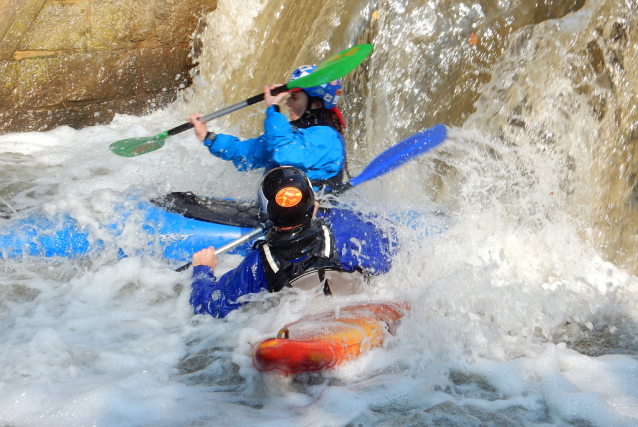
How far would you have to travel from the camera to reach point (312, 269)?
2.39 m

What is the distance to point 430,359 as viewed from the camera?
233cm

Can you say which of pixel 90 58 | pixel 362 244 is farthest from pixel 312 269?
pixel 90 58

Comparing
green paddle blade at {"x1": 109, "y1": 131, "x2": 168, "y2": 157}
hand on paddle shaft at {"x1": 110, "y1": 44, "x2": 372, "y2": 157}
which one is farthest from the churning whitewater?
hand on paddle shaft at {"x1": 110, "y1": 44, "x2": 372, "y2": 157}

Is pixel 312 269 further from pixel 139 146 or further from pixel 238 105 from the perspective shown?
pixel 139 146

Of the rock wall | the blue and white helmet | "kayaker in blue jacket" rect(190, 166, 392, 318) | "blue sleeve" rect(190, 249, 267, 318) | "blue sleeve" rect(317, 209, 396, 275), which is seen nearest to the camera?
"kayaker in blue jacket" rect(190, 166, 392, 318)

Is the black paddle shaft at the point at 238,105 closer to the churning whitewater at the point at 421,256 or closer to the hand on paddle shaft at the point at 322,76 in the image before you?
the hand on paddle shaft at the point at 322,76

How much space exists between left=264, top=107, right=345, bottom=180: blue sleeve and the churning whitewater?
37 cm

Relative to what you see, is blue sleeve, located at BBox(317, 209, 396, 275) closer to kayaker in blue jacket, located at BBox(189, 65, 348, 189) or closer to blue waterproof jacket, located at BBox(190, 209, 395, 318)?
blue waterproof jacket, located at BBox(190, 209, 395, 318)

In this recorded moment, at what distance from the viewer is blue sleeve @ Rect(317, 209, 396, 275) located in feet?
8.76

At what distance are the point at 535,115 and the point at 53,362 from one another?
10.3 ft

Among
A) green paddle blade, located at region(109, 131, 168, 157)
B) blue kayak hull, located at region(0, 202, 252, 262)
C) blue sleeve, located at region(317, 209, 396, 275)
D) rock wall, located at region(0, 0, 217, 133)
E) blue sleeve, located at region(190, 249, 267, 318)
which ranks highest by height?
rock wall, located at region(0, 0, 217, 133)

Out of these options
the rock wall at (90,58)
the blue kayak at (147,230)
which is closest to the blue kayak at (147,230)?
the blue kayak at (147,230)

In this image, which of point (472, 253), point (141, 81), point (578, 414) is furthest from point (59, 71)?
point (578, 414)

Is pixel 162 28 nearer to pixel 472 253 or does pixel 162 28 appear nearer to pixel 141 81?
pixel 141 81
